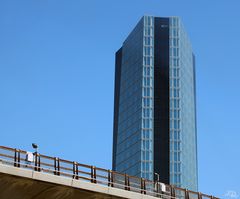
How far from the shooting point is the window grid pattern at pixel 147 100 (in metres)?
177

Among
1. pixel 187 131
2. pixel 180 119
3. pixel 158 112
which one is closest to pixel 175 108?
pixel 180 119

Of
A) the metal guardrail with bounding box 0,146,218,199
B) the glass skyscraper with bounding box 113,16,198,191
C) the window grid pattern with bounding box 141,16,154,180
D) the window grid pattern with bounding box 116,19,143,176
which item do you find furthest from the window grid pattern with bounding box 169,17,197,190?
the metal guardrail with bounding box 0,146,218,199

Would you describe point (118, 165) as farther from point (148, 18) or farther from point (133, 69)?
point (148, 18)

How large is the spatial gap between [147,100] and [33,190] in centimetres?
15631

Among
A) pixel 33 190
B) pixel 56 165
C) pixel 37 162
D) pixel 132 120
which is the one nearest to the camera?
pixel 33 190

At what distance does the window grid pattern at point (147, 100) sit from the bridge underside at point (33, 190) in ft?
470

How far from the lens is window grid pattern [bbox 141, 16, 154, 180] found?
580 feet

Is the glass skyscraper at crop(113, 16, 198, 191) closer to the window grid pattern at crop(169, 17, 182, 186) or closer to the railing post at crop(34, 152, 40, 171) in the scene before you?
the window grid pattern at crop(169, 17, 182, 186)

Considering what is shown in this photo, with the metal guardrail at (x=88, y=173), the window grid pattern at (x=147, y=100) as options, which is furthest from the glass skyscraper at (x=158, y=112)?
the metal guardrail at (x=88, y=173)

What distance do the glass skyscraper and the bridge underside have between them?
14397 centimetres

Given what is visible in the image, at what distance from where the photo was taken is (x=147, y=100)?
610 feet

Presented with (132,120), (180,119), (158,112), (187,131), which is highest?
(158,112)

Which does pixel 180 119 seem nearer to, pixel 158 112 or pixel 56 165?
pixel 158 112

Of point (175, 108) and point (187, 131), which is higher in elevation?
point (175, 108)
